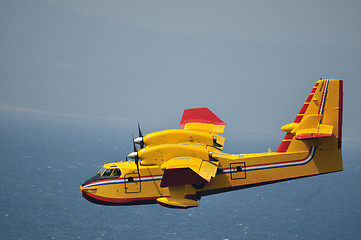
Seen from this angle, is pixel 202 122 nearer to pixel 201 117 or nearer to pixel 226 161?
pixel 201 117

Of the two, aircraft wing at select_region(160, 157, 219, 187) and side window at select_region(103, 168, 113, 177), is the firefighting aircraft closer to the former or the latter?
side window at select_region(103, 168, 113, 177)

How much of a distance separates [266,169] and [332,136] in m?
6.15

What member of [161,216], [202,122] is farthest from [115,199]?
[161,216]

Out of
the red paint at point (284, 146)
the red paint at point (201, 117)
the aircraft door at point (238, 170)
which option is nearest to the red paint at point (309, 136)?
the red paint at point (284, 146)

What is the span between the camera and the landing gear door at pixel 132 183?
124 feet

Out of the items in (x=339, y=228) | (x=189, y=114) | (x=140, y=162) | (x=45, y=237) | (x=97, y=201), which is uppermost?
(x=189, y=114)

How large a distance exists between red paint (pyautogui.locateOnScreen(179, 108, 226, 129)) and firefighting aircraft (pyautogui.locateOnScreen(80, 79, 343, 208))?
5422 mm

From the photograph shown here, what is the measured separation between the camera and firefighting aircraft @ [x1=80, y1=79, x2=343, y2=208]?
3641 cm

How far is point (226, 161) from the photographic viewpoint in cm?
3762

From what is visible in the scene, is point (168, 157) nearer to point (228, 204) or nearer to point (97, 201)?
point (97, 201)

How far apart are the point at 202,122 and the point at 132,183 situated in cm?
1033

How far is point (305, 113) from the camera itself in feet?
124

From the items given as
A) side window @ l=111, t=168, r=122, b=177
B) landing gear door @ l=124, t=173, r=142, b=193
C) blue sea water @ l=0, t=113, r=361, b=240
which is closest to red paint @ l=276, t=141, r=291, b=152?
landing gear door @ l=124, t=173, r=142, b=193

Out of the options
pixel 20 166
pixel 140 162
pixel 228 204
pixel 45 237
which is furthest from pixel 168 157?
pixel 20 166
